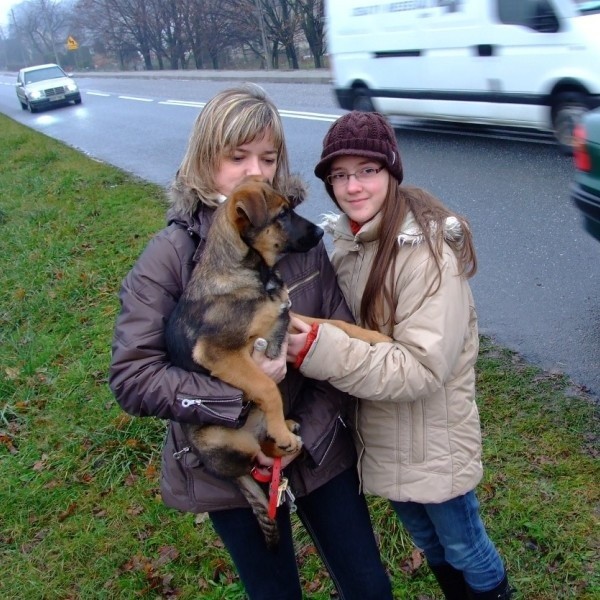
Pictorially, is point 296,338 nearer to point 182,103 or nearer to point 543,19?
point 543,19

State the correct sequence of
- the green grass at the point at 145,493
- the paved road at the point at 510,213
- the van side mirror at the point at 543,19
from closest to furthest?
1. the green grass at the point at 145,493
2. the paved road at the point at 510,213
3. the van side mirror at the point at 543,19

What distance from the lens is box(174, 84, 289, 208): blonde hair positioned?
232 centimetres

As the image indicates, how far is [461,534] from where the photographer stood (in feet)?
7.89

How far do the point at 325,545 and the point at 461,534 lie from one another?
499mm

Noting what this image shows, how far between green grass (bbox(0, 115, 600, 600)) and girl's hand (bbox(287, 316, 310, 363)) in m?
1.50

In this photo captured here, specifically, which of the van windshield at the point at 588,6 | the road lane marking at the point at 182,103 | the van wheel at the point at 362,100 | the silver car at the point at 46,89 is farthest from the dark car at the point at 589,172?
the silver car at the point at 46,89

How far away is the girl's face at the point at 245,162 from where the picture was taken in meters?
2.39

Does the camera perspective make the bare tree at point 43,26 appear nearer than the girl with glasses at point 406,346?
No

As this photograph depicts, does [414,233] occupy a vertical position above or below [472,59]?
above

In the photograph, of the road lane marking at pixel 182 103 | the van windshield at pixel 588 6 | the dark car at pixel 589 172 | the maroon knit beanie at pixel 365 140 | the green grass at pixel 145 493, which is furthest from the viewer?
the road lane marking at pixel 182 103

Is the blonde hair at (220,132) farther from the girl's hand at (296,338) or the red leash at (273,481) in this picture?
the red leash at (273,481)

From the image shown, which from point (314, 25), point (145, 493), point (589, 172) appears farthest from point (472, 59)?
point (314, 25)

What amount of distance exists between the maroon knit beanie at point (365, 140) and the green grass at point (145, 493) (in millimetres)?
1852

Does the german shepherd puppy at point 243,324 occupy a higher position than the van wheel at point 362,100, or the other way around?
the german shepherd puppy at point 243,324
